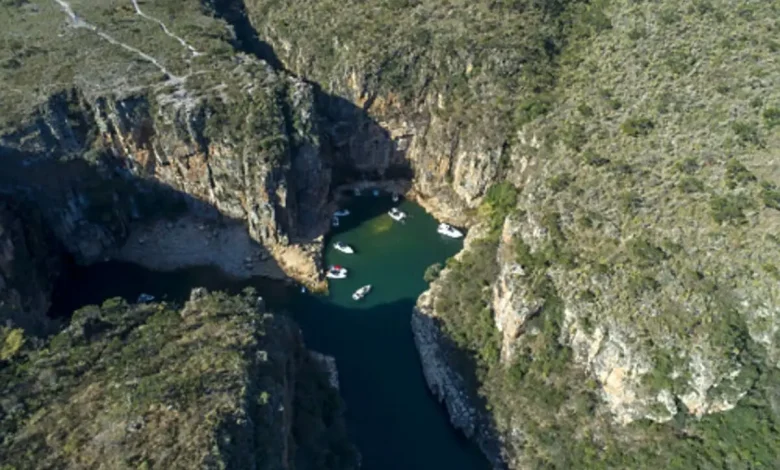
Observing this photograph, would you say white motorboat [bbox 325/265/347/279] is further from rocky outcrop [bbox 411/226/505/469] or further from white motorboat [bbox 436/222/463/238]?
white motorboat [bbox 436/222/463/238]

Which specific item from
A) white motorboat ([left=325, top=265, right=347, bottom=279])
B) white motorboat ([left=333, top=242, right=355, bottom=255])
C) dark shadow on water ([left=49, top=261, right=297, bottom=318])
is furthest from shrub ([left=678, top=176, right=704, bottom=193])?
dark shadow on water ([left=49, top=261, right=297, bottom=318])

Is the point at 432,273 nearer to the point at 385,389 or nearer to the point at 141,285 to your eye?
the point at 385,389

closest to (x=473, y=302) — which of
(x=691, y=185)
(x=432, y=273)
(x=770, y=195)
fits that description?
(x=432, y=273)

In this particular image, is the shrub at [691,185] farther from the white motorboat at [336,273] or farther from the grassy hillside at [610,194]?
the white motorboat at [336,273]

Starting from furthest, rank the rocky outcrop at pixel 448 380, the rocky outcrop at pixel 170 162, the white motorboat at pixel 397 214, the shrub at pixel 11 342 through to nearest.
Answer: the white motorboat at pixel 397 214
the rocky outcrop at pixel 170 162
the rocky outcrop at pixel 448 380
the shrub at pixel 11 342

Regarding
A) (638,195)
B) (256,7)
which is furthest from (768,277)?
(256,7)

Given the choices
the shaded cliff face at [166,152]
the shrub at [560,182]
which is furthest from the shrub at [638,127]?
the shaded cliff face at [166,152]

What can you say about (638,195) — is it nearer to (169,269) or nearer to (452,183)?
(452,183)
